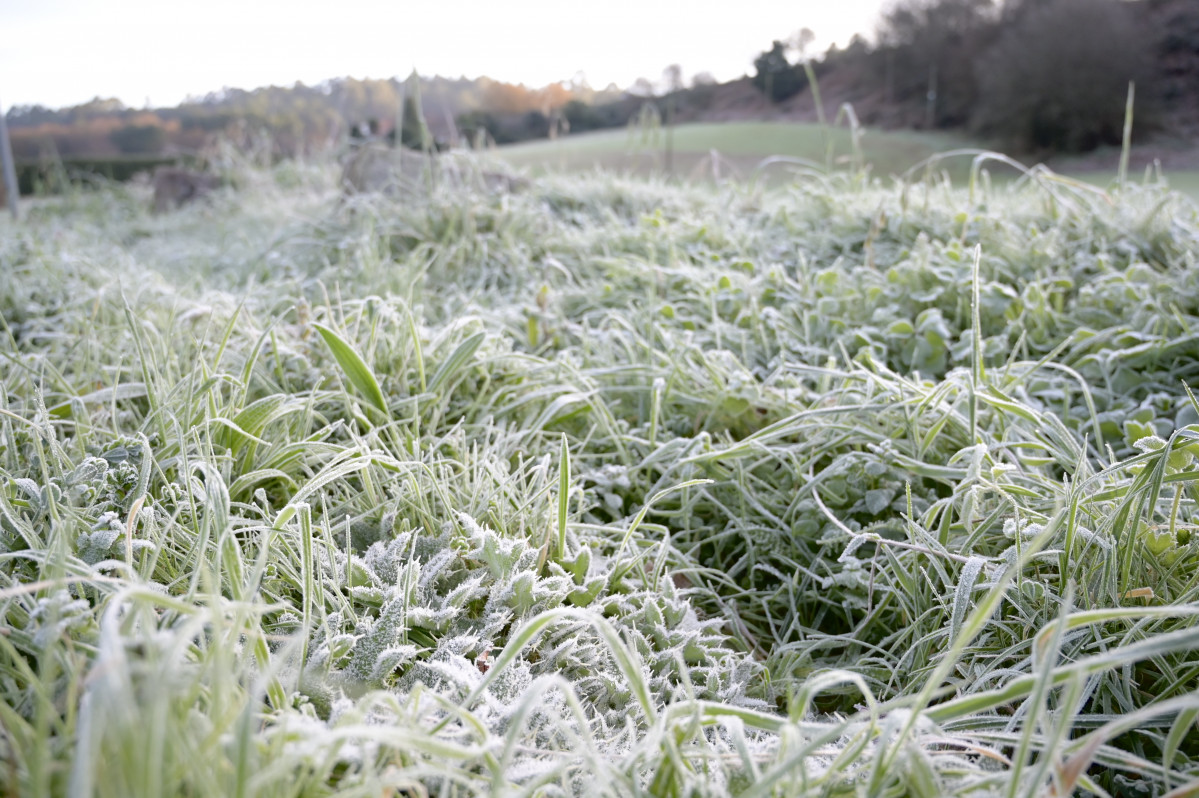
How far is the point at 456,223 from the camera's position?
278cm

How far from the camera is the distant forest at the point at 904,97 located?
7156mm

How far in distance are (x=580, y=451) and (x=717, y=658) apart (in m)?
0.50

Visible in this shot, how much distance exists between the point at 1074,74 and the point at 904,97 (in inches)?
137

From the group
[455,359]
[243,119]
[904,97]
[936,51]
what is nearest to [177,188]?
[243,119]

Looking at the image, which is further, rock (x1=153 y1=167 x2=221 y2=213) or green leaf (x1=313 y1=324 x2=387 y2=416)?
rock (x1=153 y1=167 x2=221 y2=213)

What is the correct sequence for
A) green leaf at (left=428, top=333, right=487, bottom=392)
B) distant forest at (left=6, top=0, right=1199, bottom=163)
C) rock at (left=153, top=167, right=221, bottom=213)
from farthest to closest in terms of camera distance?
distant forest at (left=6, top=0, right=1199, bottom=163)
rock at (left=153, top=167, right=221, bottom=213)
green leaf at (left=428, top=333, right=487, bottom=392)

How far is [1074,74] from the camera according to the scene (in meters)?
9.04

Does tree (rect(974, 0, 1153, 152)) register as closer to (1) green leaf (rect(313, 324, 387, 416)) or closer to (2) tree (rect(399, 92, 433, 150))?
(2) tree (rect(399, 92, 433, 150))

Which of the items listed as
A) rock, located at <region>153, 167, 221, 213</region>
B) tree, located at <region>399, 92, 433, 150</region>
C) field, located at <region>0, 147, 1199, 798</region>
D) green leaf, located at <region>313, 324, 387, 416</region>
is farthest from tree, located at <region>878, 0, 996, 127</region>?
green leaf, located at <region>313, 324, 387, 416</region>

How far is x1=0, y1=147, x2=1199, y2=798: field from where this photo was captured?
522 mm

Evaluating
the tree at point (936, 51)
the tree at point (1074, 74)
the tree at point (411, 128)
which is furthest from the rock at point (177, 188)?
the tree at point (936, 51)

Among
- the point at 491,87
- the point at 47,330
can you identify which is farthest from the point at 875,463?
the point at 491,87

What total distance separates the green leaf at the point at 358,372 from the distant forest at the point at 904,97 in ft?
15.2

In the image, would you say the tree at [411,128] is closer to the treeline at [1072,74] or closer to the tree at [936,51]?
the treeline at [1072,74]
